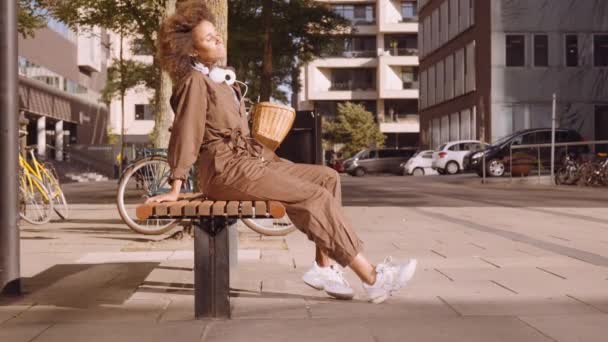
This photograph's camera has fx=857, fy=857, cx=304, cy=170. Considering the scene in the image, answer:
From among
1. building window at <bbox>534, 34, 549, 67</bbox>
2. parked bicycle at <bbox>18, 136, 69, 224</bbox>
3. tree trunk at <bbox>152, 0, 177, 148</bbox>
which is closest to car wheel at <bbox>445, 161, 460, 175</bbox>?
building window at <bbox>534, 34, 549, 67</bbox>

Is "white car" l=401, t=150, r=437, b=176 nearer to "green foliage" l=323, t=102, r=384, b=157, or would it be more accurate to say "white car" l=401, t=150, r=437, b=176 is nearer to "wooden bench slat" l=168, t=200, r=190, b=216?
"green foliage" l=323, t=102, r=384, b=157

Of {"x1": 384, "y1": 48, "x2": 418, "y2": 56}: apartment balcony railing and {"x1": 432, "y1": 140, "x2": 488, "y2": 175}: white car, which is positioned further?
{"x1": 384, "y1": 48, "x2": 418, "y2": 56}: apartment balcony railing

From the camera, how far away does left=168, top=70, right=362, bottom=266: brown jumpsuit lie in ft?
13.8

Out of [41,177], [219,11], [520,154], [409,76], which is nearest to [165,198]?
[219,11]

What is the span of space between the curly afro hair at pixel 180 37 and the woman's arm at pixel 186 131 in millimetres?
188

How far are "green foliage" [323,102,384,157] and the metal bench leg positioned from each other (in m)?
64.6

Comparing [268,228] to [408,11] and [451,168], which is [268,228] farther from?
[408,11]

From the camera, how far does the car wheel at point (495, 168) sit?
90.7ft

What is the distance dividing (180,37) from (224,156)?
0.69m

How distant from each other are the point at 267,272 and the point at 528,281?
5.62 feet

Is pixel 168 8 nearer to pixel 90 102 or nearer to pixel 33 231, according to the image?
pixel 33 231

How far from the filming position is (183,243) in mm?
7754

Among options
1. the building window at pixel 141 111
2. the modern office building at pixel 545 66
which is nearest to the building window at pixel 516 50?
the modern office building at pixel 545 66

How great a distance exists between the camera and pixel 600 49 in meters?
38.3
